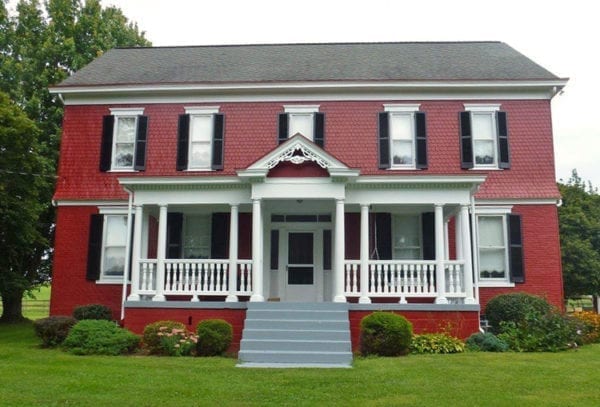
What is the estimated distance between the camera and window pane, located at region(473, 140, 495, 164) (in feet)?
53.7

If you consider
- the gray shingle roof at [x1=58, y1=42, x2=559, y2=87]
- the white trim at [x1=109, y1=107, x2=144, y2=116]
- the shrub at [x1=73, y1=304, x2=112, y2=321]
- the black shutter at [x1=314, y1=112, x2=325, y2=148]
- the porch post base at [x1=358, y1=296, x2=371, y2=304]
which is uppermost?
the gray shingle roof at [x1=58, y1=42, x2=559, y2=87]

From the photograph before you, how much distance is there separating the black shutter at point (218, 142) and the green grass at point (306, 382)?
691 centimetres

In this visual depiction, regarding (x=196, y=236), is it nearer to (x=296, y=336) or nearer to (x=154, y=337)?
(x=154, y=337)

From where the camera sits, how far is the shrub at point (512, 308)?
550 inches

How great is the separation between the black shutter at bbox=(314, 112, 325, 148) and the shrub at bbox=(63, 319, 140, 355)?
7719 mm

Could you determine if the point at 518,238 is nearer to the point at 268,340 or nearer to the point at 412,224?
the point at 412,224

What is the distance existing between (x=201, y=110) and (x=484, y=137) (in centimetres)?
874

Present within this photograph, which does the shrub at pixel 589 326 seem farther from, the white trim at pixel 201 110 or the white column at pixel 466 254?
the white trim at pixel 201 110

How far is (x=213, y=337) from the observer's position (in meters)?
11.7

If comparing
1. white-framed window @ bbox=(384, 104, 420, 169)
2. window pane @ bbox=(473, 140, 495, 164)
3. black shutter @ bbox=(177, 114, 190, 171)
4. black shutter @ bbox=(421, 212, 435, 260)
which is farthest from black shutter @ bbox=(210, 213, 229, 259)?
window pane @ bbox=(473, 140, 495, 164)

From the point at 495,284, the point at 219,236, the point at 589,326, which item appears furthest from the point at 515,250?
the point at 219,236

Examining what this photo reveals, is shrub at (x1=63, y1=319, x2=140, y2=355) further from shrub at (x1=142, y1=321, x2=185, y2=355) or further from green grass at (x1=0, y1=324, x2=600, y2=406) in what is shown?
green grass at (x1=0, y1=324, x2=600, y2=406)

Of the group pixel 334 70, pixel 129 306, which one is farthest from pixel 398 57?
pixel 129 306

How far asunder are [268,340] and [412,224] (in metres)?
6.46
